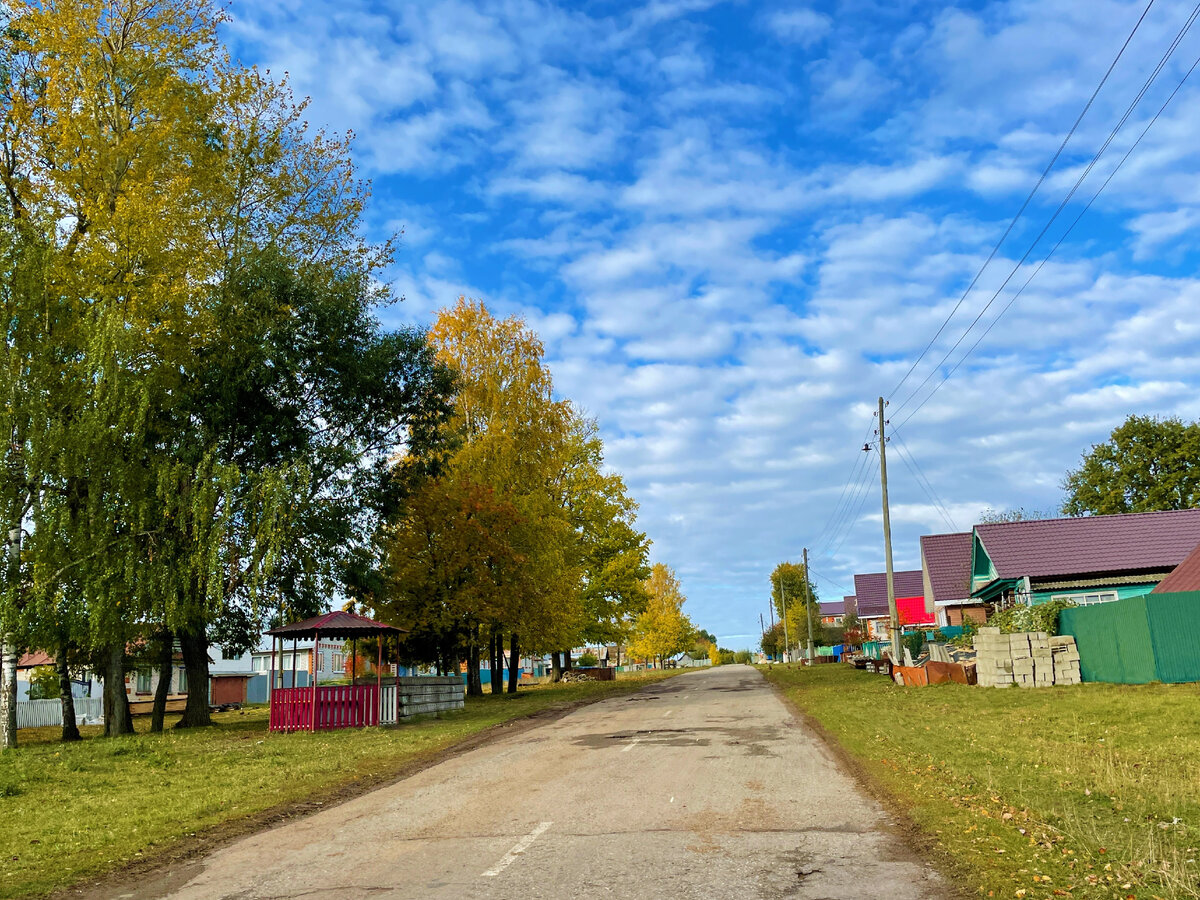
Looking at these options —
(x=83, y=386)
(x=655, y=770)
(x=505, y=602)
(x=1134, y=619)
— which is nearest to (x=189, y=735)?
(x=83, y=386)

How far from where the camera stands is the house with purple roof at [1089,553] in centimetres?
3409

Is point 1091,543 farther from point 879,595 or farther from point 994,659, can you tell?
point 879,595

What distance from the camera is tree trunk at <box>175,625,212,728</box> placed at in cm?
2720

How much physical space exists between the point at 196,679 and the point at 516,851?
966 inches

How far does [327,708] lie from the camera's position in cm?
2378

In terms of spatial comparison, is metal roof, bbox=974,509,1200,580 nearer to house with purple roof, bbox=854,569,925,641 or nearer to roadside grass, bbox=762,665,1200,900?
roadside grass, bbox=762,665,1200,900

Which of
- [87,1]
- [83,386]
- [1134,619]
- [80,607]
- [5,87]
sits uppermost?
[87,1]

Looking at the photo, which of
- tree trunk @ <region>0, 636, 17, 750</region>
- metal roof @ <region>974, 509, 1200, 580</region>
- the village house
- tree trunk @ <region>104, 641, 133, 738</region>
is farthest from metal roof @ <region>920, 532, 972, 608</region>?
the village house

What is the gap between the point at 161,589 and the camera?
20.9 meters

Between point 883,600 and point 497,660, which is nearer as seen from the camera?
point 497,660

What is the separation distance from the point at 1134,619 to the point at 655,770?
48.2ft

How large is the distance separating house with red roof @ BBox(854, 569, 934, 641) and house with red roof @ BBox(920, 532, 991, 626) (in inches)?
670

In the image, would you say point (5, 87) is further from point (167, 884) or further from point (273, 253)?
point (167, 884)

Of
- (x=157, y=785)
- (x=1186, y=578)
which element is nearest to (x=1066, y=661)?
(x=1186, y=578)
